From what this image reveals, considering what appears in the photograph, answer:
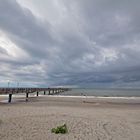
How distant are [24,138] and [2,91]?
26839 mm

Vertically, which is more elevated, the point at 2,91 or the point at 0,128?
the point at 2,91

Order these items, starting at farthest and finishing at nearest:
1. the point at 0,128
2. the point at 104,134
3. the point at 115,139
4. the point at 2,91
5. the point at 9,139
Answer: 1. the point at 2,91
2. the point at 0,128
3. the point at 104,134
4. the point at 115,139
5. the point at 9,139

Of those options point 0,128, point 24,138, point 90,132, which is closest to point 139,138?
point 90,132

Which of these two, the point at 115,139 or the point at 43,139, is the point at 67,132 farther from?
the point at 115,139

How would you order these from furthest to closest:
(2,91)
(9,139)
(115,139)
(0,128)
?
(2,91), (0,128), (115,139), (9,139)

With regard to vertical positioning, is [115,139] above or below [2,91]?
below

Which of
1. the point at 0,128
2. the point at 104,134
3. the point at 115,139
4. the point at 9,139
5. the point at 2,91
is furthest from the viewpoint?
the point at 2,91

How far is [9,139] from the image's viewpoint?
8547 millimetres

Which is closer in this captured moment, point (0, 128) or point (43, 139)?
point (43, 139)

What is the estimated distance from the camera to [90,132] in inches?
401

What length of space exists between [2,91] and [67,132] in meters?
26.5

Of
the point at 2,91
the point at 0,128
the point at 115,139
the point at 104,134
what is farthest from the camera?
the point at 2,91

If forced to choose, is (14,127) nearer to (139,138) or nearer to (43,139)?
(43,139)

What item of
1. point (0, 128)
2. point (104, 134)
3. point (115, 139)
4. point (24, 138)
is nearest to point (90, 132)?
point (104, 134)
